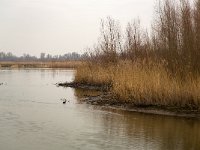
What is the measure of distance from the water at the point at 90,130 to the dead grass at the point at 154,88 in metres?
1.16

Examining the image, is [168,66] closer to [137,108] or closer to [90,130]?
[137,108]

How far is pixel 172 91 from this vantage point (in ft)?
51.8

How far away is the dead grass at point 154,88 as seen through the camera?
50.3 ft

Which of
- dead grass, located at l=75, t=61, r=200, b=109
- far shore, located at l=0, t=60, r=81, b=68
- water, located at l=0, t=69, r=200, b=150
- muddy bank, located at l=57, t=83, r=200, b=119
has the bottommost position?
water, located at l=0, t=69, r=200, b=150

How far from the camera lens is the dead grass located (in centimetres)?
1534

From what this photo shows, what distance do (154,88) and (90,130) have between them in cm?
473

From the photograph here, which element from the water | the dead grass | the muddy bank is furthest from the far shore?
the water

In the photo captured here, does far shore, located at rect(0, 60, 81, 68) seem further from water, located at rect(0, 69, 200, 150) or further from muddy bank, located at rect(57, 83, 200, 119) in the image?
water, located at rect(0, 69, 200, 150)

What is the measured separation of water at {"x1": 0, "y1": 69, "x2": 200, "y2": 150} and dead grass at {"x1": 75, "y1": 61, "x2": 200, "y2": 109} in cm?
116

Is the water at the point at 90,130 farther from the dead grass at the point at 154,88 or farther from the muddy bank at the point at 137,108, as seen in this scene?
the dead grass at the point at 154,88

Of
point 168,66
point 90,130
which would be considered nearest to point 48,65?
point 168,66

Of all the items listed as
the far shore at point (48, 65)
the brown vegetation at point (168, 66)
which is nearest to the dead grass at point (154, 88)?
the brown vegetation at point (168, 66)

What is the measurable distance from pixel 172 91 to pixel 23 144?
7145 mm

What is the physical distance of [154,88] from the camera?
1636cm
